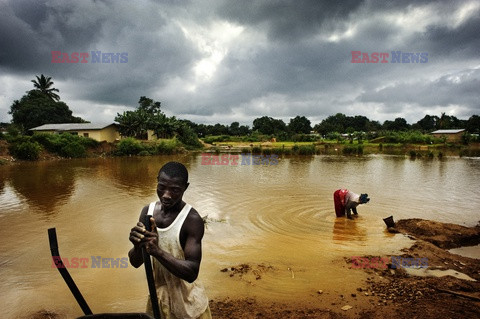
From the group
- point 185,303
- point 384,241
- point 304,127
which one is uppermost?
point 304,127

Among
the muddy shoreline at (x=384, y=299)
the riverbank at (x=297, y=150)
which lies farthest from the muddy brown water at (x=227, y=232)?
the riverbank at (x=297, y=150)

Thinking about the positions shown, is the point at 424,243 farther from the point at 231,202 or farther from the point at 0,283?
the point at 0,283

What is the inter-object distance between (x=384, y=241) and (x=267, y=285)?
3622 mm

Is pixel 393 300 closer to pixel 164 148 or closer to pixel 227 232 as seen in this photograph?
pixel 227 232

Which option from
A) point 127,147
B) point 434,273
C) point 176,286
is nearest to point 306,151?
point 127,147

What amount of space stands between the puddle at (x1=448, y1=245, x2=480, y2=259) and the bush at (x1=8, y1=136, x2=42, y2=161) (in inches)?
1197

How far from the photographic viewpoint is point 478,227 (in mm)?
7137

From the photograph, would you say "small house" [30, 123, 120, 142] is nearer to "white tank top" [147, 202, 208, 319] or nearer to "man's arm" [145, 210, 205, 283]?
"white tank top" [147, 202, 208, 319]

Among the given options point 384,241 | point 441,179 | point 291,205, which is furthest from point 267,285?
point 441,179

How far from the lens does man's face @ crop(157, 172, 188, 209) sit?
1691mm

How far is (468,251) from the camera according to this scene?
594 centimetres

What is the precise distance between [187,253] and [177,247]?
0.32 feet

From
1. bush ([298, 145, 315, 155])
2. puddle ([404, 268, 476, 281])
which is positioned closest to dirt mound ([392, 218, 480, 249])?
puddle ([404, 268, 476, 281])

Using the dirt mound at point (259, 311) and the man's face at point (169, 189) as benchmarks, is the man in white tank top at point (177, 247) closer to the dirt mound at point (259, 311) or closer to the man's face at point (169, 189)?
the man's face at point (169, 189)
